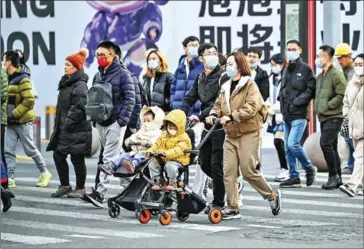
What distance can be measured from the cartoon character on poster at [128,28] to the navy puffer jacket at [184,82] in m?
9.63

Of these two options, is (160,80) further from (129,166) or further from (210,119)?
(210,119)

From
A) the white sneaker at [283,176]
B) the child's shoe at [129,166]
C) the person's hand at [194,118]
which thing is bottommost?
the white sneaker at [283,176]

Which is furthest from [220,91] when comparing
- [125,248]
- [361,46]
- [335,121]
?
[361,46]

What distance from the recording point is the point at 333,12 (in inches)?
771

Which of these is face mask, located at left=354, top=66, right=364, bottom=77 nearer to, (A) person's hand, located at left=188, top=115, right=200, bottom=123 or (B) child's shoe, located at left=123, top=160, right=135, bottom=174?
(A) person's hand, located at left=188, top=115, right=200, bottom=123

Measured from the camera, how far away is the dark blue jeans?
16.0 m

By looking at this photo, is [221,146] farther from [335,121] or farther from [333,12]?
[333,12]

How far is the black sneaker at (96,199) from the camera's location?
1354 centimetres

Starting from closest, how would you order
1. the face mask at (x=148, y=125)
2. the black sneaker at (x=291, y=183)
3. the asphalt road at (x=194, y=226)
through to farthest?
1. the asphalt road at (x=194, y=226)
2. the face mask at (x=148, y=125)
3. the black sneaker at (x=291, y=183)

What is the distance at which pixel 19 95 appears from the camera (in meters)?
15.5

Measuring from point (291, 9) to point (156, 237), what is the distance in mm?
10186

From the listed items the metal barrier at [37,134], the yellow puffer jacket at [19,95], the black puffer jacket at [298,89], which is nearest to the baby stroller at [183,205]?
the yellow puffer jacket at [19,95]

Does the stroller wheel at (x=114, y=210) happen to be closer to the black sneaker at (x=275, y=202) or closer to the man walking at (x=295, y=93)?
the black sneaker at (x=275, y=202)

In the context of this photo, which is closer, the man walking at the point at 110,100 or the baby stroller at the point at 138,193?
the baby stroller at the point at 138,193
